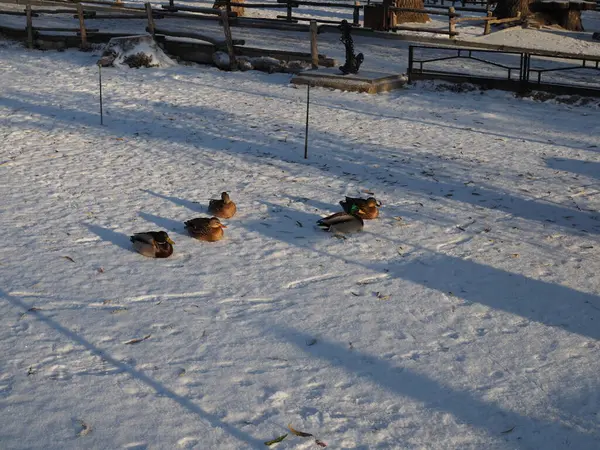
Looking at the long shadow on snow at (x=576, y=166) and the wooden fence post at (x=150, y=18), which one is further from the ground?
the wooden fence post at (x=150, y=18)

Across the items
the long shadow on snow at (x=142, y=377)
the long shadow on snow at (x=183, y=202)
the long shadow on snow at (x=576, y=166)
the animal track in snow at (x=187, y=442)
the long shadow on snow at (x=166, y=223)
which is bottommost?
the animal track in snow at (x=187, y=442)

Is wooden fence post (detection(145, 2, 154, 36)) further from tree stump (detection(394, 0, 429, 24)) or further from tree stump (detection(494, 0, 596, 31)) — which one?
tree stump (detection(494, 0, 596, 31))

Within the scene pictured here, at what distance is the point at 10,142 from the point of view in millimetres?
13492

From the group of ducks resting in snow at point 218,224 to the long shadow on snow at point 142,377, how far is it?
1524 millimetres

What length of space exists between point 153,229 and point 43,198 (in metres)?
1.87

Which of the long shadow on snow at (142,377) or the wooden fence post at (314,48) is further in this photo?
the wooden fence post at (314,48)

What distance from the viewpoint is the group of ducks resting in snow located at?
870 centimetres

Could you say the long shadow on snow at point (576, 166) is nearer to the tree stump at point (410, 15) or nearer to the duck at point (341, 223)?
the duck at point (341, 223)

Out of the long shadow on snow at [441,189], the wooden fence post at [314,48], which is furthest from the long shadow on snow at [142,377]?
the wooden fence post at [314,48]

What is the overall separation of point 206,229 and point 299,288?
1553 mm

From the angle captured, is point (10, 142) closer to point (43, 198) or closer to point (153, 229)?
point (43, 198)

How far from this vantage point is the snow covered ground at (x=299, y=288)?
19.5 ft

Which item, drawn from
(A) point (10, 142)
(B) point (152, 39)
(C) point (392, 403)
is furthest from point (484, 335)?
(B) point (152, 39)

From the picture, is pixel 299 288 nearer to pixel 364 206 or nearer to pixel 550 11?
pixel 364 206
